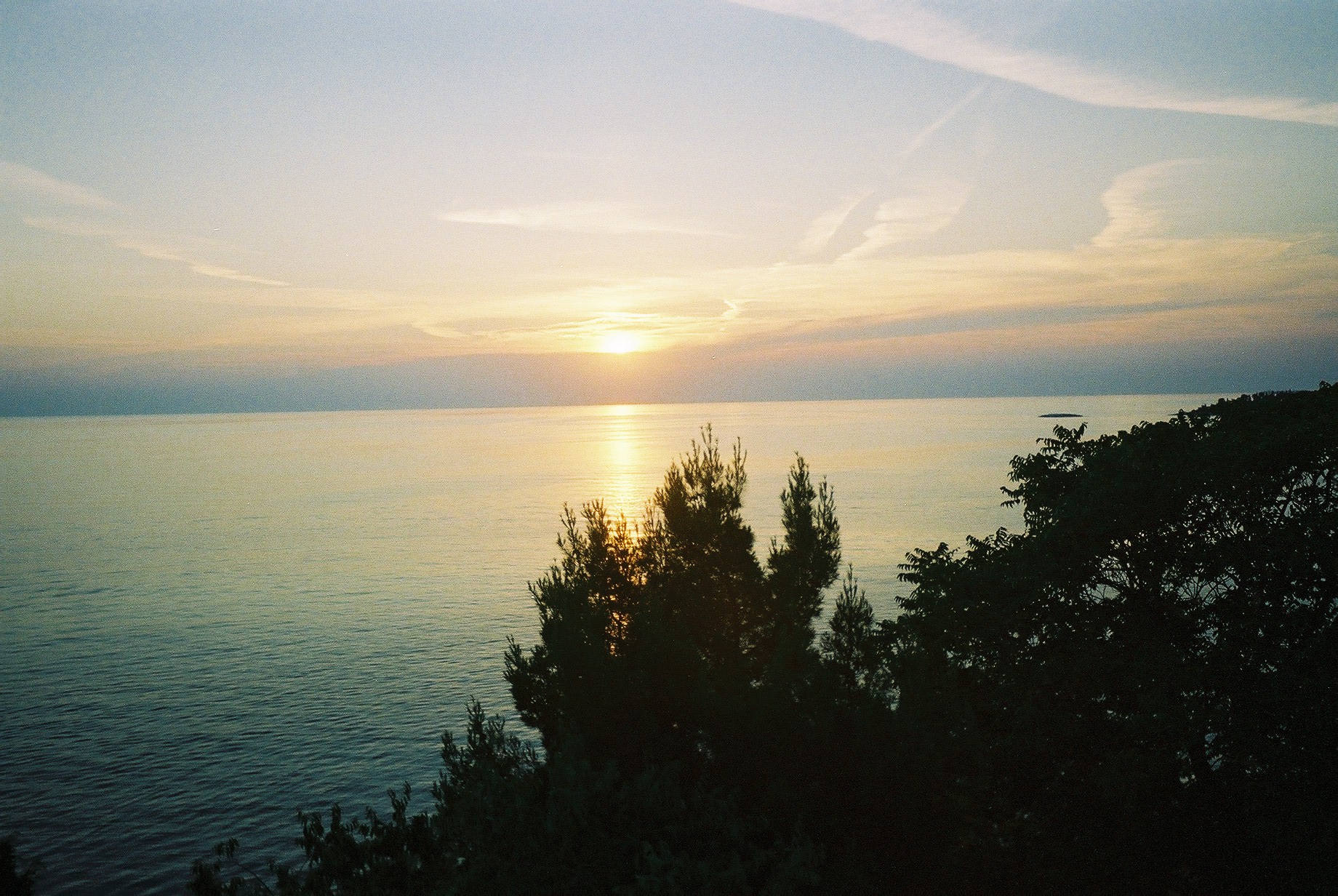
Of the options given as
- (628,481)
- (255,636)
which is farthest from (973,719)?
(628,481)

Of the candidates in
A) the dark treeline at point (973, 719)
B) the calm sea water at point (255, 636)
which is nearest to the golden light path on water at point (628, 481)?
the calm sea water at point (255, 636)

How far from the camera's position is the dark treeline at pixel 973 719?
44.3 ft

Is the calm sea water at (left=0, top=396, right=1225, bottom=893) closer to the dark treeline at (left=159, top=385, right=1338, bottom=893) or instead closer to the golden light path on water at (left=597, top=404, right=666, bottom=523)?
the golden light path on water at (left=597, top=404, right=666, bottom=523)

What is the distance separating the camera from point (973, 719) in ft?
50.1

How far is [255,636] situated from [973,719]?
49.6m

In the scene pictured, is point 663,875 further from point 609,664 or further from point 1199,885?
point 1199,885

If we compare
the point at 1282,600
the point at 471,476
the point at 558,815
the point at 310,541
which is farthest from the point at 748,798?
the point at 471,476

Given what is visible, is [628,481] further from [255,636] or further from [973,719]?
[973,719]

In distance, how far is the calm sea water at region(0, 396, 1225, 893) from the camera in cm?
3094

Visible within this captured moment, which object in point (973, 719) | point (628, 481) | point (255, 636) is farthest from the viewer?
point (628, 481)

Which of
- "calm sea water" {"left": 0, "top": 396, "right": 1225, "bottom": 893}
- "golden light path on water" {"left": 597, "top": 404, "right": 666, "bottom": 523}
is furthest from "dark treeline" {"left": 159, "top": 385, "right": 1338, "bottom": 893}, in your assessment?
"golden light path on water" {"left": 597, "top": 404, "right": 666, "bottom": 523}

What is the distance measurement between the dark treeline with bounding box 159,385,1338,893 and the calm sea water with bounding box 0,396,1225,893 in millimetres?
7137

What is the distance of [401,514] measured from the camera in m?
104

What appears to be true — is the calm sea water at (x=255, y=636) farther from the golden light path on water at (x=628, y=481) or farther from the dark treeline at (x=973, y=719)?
the dark treeline at (x=973, y=719)
